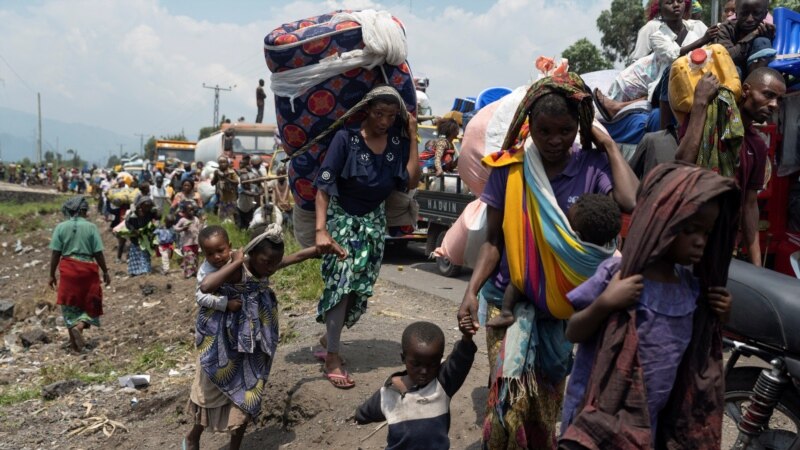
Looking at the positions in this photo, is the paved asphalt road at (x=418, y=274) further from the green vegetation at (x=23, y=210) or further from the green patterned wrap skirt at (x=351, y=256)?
the green vegetation at (x=23, y=210)

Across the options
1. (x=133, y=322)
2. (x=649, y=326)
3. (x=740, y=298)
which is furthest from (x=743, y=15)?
(x=133, y=322)

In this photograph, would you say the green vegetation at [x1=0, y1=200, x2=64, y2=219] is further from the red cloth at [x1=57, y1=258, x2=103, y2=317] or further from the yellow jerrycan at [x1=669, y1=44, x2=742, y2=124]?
the yellow jerrycan at [x1=669, y1=44, x2=742, y2=124]

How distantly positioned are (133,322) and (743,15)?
8.40m

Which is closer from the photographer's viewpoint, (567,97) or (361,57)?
(567,97)

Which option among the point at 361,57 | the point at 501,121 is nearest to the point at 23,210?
the point at 361,57

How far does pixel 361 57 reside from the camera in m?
4.65

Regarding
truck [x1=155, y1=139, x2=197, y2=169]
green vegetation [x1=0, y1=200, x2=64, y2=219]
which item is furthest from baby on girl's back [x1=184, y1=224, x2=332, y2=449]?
truck [x1=155, y1=139, x2=197, y2=169]

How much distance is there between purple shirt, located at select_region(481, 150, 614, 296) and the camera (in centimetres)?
296

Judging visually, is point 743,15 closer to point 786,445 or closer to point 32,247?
point 786,445

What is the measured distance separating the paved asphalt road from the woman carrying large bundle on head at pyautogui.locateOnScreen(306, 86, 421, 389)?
3.18 m

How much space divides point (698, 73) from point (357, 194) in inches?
82.9

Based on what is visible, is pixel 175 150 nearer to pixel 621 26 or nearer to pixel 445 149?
pixel 621 26

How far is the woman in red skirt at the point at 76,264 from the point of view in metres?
8.38

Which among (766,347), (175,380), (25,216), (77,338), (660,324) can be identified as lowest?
(25,216)
